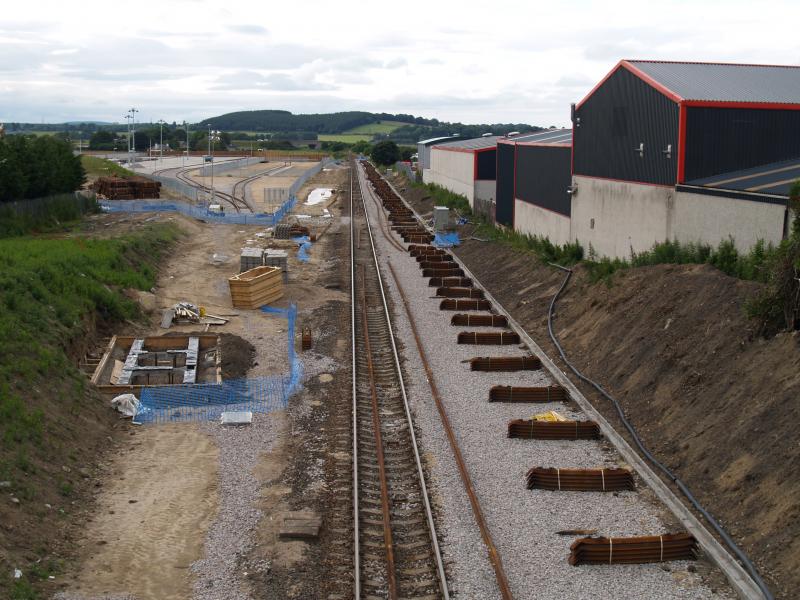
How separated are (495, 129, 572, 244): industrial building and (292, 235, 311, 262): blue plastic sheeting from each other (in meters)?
10.2

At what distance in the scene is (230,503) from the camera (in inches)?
516

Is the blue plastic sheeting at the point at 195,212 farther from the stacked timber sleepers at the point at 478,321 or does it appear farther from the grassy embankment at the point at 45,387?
the stacked timber sleepers at the point at 478,321

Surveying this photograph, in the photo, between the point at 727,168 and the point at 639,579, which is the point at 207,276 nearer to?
the point at 727,168

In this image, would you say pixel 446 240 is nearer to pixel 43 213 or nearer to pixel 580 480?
pixel 43 213

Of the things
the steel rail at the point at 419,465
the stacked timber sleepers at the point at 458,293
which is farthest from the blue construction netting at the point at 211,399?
the stacked timber sleepers at the point at 458,293

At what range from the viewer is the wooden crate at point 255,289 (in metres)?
27.9

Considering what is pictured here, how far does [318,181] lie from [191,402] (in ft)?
295

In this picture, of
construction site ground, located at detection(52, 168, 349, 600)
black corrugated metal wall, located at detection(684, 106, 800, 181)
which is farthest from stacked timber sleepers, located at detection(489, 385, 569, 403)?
black corrugated metal wall, located at detection(684, 106, 800, 181)

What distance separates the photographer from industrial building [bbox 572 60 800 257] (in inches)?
798

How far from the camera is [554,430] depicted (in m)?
15.8

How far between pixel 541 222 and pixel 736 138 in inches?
528

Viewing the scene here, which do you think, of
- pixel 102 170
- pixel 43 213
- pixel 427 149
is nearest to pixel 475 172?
pixel 43 213

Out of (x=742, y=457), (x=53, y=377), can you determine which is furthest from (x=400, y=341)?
(x=742, y=457)

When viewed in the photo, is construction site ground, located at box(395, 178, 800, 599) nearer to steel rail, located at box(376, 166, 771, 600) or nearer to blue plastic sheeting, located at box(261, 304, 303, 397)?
steel rail, located at box(376, 166, 771, 600)
